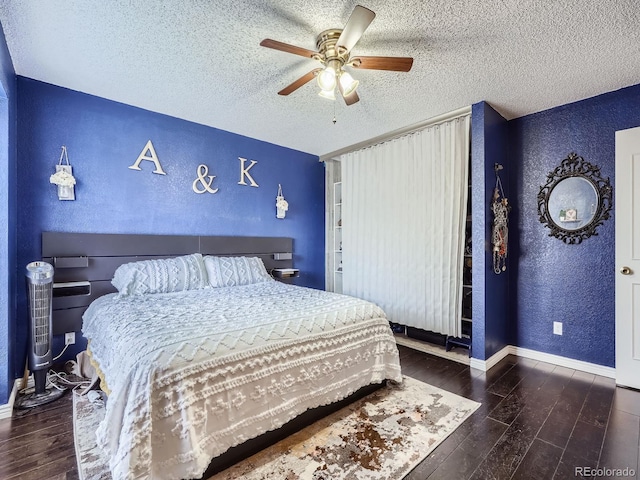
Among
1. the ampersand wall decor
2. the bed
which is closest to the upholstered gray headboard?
the bed

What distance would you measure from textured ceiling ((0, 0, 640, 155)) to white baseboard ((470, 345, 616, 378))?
256 centimetres

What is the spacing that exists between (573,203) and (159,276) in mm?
4107

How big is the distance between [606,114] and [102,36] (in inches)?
167

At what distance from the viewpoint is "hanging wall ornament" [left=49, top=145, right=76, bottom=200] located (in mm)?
2680

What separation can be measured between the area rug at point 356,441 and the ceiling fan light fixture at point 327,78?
228cm

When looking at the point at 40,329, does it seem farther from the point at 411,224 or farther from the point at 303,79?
the point at 411,224

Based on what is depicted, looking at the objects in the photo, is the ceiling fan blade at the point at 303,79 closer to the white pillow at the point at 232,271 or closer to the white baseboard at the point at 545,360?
the white pillow at the point at 232,271

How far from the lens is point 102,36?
2049 mm

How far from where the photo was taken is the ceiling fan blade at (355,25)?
5.02 feet

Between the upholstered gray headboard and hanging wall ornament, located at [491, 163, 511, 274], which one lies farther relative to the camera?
hanging wall ornament, located at [491, 163, 511, 274]

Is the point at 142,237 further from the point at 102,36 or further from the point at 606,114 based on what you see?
the point at 606,114

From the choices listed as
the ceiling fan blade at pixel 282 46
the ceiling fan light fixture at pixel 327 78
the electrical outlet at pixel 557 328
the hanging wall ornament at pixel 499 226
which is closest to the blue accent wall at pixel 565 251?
the electrical outlet at pixel 557 328

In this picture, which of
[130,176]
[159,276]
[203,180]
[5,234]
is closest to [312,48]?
[203,180]

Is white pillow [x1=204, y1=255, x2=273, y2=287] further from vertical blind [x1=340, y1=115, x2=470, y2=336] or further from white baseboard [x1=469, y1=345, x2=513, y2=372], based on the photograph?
white baseboard [x1=469, y1=345, x2=513, y2=372]
